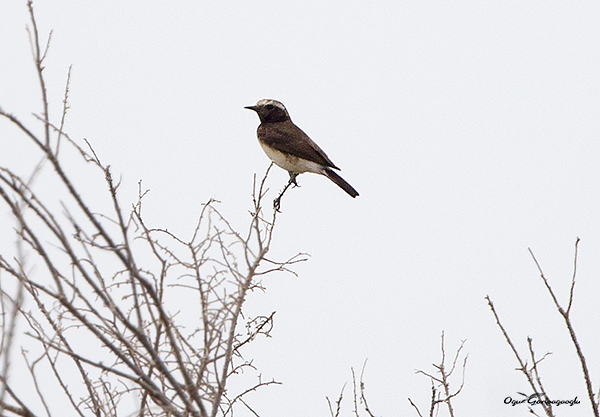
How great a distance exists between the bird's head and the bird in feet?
0.71

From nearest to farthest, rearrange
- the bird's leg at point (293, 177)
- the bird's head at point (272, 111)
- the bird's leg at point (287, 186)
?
the bird's leg at point (287, 186), the bird's leg at point (293, 177), the bird's head at point (272, 111)

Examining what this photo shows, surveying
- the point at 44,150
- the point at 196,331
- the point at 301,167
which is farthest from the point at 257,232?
the point at 301,167

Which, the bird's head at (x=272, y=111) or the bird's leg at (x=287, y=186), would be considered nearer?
the bird's leg at (x=287, y=186)

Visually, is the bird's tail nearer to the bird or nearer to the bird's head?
the bird

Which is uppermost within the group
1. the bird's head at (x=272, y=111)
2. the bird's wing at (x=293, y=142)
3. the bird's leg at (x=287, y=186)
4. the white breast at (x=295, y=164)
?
the bird's head at (x=272, y=111)

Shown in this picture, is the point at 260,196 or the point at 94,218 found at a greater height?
the point at 260,196

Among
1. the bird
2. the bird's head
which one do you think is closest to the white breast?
the bird

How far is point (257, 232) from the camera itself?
339 cm

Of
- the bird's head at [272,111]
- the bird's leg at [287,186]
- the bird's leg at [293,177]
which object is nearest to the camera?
the bird's leg at [287,186]

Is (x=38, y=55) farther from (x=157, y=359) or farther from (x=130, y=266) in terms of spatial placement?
(x=157, y=359)

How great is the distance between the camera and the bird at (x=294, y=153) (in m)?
8.59

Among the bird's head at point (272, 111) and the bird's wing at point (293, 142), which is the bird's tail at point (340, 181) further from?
the bird's head at point (272, 111)

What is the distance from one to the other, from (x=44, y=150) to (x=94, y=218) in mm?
273

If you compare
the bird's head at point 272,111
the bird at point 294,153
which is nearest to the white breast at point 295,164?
the bird at point 294,153
